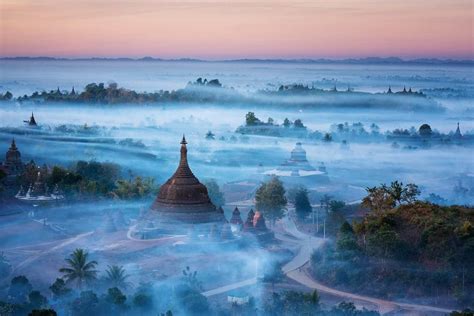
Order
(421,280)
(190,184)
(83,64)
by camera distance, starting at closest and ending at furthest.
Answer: (421,280) < (190,184) < (83,64)

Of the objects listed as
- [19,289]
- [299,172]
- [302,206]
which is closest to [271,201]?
[302,206]

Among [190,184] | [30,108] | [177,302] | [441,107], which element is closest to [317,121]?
[441,107]

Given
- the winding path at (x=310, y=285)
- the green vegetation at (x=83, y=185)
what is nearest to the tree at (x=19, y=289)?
the winding path at (x=310, y=285)

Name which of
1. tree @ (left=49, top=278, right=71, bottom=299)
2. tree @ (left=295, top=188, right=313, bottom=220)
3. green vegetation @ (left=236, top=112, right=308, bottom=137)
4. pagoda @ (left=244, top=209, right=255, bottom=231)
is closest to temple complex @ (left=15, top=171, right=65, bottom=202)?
pagoda @ (left=244, top=209, right=255, bottom=231)

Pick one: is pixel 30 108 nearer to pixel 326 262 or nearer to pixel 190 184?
pixel 190 184

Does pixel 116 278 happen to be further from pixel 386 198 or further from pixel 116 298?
pixel 386 198
